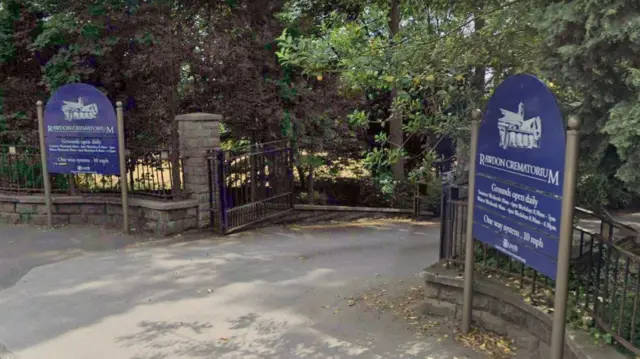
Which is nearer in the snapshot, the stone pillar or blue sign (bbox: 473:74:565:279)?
blue sign (bbox: 473:74:565:279)

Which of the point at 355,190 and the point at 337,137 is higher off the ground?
the point at 337,137

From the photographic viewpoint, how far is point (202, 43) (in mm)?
8688

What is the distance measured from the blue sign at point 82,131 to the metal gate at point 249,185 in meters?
1.53

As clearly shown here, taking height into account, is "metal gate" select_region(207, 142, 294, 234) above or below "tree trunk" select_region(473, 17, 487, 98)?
below

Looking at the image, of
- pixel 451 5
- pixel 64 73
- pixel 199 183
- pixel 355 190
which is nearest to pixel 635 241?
pixel 451 5

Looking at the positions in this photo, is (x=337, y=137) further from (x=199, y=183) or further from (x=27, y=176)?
(x=27, y=176)

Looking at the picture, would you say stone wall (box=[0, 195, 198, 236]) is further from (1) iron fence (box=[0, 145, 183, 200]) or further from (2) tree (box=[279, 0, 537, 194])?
(2) tree (box=[279, 0, 537, 194])

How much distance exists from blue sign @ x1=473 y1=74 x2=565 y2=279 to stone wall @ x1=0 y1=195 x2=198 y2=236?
521cm

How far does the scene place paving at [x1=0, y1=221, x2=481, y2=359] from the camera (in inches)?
159

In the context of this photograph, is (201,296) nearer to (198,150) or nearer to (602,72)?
(198,150)

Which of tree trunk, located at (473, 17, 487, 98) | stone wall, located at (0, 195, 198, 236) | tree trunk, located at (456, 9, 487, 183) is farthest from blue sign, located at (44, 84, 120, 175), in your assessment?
tree trunk, located at (473, 17, 487, 98)

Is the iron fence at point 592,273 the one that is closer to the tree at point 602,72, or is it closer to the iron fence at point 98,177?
the tree at point 602,72

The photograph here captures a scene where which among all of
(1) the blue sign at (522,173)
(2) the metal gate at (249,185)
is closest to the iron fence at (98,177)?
(2) the metal gate at (249,185)

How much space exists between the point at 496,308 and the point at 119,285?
3726 mm
